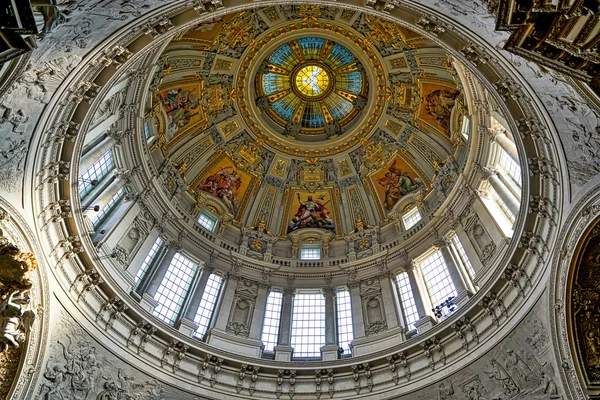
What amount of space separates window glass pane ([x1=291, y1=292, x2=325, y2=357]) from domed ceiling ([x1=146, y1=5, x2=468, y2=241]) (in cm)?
709

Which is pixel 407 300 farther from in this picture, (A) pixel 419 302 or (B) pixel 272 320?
(B) pixel 272 320

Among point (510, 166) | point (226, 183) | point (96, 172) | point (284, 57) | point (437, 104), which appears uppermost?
point (284, 57)

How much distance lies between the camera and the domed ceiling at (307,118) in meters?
29.4

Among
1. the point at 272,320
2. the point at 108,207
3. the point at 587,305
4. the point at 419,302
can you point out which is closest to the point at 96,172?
the point at 108,207

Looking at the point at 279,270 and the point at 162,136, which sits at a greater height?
the point at 162,136

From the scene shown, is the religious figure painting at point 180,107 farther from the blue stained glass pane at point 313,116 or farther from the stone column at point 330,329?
the stone column at point 330,329

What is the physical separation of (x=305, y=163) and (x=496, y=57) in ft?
76.8

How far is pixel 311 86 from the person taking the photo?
1471 inches

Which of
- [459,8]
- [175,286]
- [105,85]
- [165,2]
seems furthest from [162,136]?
[459,8]

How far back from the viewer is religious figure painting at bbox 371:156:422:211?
3200cm

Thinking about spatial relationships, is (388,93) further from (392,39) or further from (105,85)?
(105,85)

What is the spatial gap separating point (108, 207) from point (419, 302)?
1628 cm

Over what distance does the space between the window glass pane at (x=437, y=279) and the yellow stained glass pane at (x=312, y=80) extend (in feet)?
58.0

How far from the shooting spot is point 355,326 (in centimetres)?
2428
